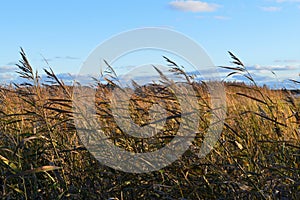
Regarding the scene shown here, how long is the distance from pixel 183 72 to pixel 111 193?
96cm

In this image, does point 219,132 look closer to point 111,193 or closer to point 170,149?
point 170,149

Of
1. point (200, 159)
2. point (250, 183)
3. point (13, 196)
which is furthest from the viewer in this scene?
point (13, 196)

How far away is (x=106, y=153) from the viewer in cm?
307

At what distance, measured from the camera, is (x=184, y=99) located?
11.5 ft

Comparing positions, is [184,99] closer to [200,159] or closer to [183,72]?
[183,72]

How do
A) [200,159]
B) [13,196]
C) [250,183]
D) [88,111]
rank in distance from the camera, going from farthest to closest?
[88,111] < [13,196] < [200,159] < [250,183]

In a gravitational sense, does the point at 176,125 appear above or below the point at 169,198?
above

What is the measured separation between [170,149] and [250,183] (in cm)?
70

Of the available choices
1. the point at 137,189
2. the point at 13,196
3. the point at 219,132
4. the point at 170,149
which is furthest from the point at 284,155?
the point at 13,196

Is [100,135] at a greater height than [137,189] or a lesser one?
greater

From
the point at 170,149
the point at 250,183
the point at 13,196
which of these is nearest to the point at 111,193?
the point at 170,149

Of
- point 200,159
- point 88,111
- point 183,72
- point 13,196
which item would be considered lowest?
point 13,196

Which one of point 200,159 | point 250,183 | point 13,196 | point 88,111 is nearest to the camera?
point 250,183

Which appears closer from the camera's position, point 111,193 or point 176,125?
point 111,193
